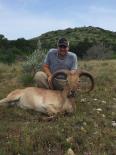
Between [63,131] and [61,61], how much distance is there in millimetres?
3002

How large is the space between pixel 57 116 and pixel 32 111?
644 millimetres

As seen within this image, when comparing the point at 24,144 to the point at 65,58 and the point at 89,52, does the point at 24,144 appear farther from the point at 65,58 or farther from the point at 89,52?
the point at 89,52

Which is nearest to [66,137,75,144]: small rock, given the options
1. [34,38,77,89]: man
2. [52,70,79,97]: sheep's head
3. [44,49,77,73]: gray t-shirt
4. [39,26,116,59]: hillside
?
[52,70,79,97]: sheep's head

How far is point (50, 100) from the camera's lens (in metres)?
9.95

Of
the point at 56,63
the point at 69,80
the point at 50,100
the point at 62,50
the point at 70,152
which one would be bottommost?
the point at 70,152

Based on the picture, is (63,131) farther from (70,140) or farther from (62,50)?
(62,50)

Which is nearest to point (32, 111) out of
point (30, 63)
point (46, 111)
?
point (46, 111)

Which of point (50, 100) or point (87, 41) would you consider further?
point (87, 41)

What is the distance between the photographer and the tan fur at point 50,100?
988cm

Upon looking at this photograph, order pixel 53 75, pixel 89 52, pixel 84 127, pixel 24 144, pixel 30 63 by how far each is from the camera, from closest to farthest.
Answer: pixel 24 144 → pixel 84 127 → pixel 53 75 → pixel 30 63 → pixel 89 52

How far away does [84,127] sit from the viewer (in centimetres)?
880

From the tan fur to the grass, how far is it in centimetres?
17

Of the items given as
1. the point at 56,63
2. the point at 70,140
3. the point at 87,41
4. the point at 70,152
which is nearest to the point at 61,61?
the point at 56,63

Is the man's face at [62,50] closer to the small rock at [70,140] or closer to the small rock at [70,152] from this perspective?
the small rock at [70,140]
